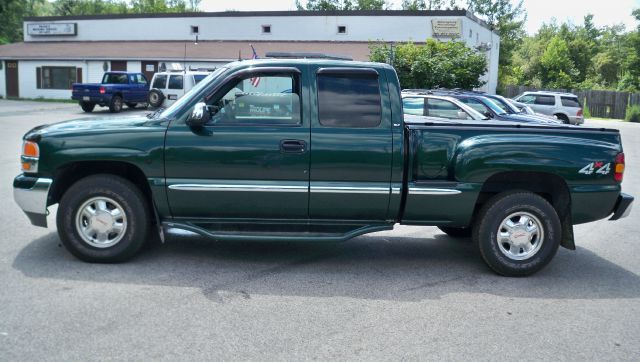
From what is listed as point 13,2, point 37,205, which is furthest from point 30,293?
point 13,2

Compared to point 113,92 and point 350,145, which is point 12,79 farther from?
point 350,145

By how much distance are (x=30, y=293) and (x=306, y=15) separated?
116 feet

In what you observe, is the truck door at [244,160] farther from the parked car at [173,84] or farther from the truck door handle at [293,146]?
the parked car at [173,84]

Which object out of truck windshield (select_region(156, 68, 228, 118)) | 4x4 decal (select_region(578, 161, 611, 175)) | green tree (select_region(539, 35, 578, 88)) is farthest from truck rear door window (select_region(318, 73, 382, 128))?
green tree (select_region(539, 35, 578, 88))

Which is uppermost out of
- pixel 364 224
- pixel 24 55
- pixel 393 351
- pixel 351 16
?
pixel 351 16

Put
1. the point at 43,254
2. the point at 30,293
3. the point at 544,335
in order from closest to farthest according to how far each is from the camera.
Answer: the point at 544,335 < the point at 30,293 < the point at 43,254

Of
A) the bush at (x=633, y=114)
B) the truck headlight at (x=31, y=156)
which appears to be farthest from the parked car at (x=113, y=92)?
the bush at (x=633, y=114)

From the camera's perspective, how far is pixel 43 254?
602cm

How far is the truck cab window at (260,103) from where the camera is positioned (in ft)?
18.6

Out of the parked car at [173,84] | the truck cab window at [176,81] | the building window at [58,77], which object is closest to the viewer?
the parked car at [173,84]

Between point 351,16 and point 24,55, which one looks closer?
point 351,16

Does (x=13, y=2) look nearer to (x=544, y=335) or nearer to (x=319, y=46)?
(x=319, y=46)

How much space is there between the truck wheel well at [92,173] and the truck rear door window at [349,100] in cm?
186

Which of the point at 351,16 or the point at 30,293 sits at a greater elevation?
the point at 351,16
